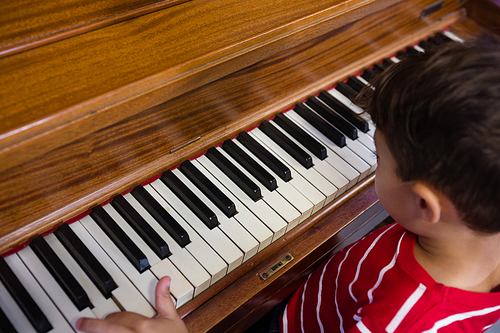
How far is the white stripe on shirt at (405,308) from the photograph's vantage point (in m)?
0.89

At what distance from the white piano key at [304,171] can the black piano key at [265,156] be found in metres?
0.04

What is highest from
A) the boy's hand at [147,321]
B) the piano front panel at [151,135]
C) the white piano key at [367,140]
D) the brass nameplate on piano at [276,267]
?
the piano front panel at [151,135]

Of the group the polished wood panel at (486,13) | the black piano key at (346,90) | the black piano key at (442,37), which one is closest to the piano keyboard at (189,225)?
the black piano key at (346,90)

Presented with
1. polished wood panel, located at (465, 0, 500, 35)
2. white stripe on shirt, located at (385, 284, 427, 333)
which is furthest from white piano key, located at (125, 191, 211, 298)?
polished wood panel, located at (465, 0, 500, 35)

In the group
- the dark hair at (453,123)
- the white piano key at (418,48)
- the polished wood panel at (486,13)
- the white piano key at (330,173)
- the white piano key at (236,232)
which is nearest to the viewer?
the dark hair at (453,123)

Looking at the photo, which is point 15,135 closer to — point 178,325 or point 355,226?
point 178,325

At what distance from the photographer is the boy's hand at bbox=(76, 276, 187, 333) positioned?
2.78ft

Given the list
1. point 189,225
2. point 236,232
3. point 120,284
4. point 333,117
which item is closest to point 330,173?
point 333,117

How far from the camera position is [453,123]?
770 millimetres

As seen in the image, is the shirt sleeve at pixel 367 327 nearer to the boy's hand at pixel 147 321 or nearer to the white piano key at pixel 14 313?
the boy's hand at pixel 147 321

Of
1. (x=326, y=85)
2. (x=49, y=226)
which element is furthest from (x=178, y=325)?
(x=326, y=85)

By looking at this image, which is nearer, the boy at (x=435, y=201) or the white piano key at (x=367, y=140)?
the boy at (x=435, y=201)

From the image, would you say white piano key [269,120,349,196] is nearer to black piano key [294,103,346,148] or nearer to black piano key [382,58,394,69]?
black piano key [294,103,346,148]

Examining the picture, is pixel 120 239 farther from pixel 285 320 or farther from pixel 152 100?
pixel 285 320
